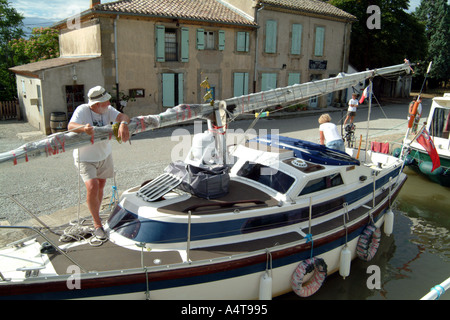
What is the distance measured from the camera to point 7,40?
2402cm

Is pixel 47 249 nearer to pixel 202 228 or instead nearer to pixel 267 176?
pixel 202 228

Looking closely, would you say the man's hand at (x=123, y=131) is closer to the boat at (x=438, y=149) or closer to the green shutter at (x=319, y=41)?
the boat at (x=438, y=149)

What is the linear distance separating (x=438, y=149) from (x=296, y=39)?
13.3m

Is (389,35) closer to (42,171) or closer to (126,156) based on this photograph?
(126,156)

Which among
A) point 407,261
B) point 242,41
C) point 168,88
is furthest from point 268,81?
point 407,261

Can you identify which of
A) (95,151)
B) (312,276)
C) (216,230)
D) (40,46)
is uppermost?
(40,46)

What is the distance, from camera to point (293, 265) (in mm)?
5562

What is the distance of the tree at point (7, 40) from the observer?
21733mm

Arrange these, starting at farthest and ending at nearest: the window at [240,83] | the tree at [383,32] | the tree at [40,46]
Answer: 1. the tree at [383,32]
2. the tree at [40,46]
3. the window at [240,83]

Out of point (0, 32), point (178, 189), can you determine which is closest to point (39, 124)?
point (0, 32)

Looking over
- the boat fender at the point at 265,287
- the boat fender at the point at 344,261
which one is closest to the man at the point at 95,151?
the boat fender at the point at 265,287

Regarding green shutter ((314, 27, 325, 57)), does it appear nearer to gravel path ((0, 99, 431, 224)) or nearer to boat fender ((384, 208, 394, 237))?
gravel path ((0, 99, 431, 224))

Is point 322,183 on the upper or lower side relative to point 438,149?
upper

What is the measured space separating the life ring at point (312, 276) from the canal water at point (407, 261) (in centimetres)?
30
